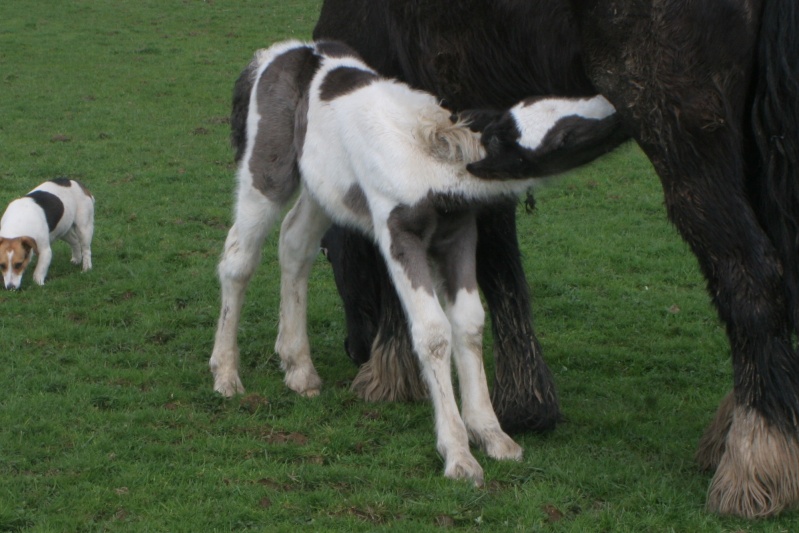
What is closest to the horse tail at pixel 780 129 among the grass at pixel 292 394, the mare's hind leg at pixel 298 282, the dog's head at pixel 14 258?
the grass at pixel 292 394

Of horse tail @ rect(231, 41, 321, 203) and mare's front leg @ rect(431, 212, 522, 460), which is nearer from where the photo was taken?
mare's front leg @ rect(431, 212, 522, 460)

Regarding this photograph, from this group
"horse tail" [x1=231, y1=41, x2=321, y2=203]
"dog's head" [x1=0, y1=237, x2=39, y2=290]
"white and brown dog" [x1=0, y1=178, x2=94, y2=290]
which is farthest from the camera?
"white and brown dog" [x1=0, y1=178, x2=94, y2=290]

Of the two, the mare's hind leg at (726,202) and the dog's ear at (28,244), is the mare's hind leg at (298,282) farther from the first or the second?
the dog's ear at (28,244)

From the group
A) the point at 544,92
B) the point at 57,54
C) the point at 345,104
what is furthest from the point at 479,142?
the point at 57,54

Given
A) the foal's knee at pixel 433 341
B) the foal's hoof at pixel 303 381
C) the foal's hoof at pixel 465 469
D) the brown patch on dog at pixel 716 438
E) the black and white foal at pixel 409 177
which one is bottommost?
the foal's hoof at pixel 303 381

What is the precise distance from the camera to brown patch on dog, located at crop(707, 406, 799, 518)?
4.36m

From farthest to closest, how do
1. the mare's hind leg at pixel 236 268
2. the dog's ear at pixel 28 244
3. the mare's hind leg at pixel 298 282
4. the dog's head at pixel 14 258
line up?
the dog's ear at pixel 28 244 < the dog's head at pixel 14 258 < the mare's hind leg at pixel 298 282 < the mare's hind leg at pixel 236 268

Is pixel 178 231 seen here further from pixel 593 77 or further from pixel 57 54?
pixel 57 54

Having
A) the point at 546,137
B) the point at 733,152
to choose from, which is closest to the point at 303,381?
the point at 546,137

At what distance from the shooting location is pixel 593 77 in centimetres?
462

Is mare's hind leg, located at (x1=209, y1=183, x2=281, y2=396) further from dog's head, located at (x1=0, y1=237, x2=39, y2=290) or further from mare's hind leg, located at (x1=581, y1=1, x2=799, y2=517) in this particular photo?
dog's head, located at (x1=0, y1=237, x2=39, y2=290)

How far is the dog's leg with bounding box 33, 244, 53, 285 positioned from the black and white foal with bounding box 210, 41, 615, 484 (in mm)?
3331

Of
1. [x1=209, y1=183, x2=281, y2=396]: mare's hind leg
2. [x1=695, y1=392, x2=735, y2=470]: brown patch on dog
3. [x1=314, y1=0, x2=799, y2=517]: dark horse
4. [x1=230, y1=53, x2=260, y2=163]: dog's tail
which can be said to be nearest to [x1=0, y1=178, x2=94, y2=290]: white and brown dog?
[x1=209, y1=183, x2=281, y2=396]: mare's hind leg

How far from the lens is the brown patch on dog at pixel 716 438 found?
16.2 ft
